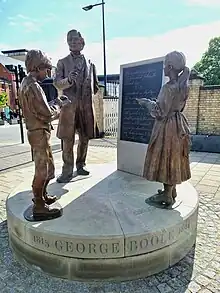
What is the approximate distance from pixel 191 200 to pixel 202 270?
0.75 m

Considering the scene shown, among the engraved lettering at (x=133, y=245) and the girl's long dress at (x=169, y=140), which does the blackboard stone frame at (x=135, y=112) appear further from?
the engraved lettering at (x=133, y=245)

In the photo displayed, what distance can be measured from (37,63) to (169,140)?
4.37ft

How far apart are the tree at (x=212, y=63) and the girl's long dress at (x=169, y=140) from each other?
25532mm

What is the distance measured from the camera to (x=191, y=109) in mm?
9250

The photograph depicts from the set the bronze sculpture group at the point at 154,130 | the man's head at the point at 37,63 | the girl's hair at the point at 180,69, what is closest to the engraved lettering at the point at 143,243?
the bronze sculpture group at the point at 154,130

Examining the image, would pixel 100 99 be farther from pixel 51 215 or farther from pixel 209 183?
pixel 51 215

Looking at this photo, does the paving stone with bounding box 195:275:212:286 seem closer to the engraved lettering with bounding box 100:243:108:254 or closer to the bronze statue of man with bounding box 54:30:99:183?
the engraved lettering with bounding box 100:243:108:254

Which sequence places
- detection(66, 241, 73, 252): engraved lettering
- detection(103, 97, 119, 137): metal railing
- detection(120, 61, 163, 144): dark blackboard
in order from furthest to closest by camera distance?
detection(103, 97, 119, 137): metal railing < detection(120, 61, 163, 144): dark blackboard < detection(66, 241, 73, 252): engraved lettering

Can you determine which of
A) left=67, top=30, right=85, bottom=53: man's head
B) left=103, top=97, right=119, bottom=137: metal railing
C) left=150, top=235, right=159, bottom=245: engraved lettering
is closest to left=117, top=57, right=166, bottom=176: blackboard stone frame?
left=67, top=30, right=85, bottom=53: man's head

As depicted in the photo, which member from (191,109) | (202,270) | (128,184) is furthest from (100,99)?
(202,270)

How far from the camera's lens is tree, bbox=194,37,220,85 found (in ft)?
84.7

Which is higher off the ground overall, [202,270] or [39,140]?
[39,140]

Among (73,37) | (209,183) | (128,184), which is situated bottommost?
(209,183)

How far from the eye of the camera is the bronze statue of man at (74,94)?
10.7 feet
